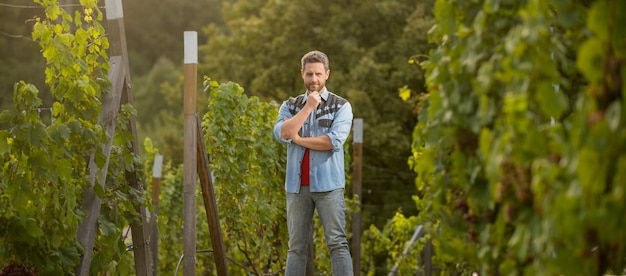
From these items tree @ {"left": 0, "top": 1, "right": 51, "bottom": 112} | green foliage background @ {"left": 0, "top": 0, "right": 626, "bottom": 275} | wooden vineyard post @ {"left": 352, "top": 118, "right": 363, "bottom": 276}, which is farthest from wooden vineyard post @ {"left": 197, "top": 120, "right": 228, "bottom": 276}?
tree @ {"left": 0, "top": 1, "right": 51, "bottom": 112}

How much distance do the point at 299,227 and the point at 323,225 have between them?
13cm

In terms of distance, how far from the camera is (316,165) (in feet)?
18.3

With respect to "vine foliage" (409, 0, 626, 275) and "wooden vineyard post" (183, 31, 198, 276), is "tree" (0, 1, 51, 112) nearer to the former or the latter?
"wooden vineyard post" (183, 31, 198, 276)

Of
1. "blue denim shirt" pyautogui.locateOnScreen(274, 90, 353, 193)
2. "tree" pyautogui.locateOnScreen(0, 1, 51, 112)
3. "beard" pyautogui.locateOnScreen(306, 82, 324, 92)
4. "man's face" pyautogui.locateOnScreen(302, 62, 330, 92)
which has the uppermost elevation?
"tree" pyautogui.locateOnScreen(0, 1, 51, 112)

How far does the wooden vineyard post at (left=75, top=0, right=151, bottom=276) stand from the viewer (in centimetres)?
496

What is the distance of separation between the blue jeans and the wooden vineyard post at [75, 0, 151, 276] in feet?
2.57

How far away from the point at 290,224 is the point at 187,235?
0.55 meters

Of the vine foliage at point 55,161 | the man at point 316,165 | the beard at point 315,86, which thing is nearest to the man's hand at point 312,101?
the man at point 316,165

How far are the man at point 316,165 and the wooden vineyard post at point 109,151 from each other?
777 millimetres

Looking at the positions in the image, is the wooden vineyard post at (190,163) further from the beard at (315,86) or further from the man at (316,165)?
the beard at (315,86)

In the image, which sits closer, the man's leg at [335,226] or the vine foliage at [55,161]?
the vine foliage at [55,161]

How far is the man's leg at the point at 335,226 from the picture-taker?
555cm

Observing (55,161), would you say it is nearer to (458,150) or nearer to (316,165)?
(316,165)

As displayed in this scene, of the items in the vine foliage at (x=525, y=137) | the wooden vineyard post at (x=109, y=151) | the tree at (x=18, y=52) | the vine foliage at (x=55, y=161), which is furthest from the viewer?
the tree at (x=18, y=52)
